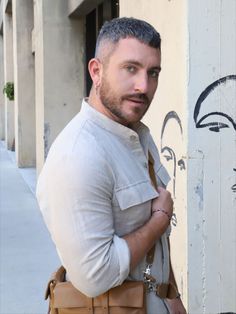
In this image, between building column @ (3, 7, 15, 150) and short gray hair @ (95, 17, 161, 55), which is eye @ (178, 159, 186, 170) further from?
building column @ (3, 7, 15, 150)

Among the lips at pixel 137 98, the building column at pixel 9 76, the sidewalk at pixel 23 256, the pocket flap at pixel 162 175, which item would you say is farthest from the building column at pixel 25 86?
the lips at pixel 137 98

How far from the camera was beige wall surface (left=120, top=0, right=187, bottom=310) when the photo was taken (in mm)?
3436

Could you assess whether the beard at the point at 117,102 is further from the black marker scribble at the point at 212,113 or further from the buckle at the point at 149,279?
the black marker scribble at the point at 212,113

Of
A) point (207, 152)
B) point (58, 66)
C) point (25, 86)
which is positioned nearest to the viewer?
point (207, 152)

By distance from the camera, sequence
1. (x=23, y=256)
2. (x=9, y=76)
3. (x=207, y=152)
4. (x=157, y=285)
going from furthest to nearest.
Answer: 1. (x=9, y=76)
2. (x=23, y=256)
3. (x=207, y=152)
4. (x=157, y=285)

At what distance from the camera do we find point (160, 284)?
1.84 meters

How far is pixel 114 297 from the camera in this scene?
1697 mm

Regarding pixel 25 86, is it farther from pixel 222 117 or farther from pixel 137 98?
pixel 137 98

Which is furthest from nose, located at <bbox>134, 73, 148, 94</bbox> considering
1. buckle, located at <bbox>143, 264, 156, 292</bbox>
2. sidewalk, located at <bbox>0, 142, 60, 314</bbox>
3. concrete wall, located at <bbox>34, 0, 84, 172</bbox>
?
concrete wall, located at <bbox>34, 0, 84, 172</bbox>

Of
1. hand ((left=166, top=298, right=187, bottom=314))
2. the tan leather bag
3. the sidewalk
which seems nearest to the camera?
the tan leather bag

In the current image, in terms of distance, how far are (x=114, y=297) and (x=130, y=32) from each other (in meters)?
0.80

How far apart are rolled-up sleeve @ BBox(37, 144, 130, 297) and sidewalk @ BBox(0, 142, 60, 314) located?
3.09m

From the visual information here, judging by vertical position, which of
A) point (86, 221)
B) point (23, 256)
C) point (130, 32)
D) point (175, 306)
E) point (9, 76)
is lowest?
point (23, 256)

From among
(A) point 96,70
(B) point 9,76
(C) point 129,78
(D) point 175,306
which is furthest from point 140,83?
(B) point 9,76
